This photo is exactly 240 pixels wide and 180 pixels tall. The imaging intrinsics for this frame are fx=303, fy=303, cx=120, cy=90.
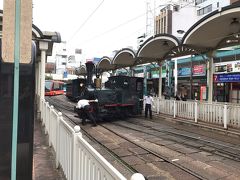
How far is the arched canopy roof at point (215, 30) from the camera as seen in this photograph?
12562 mm

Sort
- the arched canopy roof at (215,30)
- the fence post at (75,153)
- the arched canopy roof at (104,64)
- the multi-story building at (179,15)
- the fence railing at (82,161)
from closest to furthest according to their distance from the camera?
1. the fence railing at (82,161)
2. the fence post at (75,153)
3. the arched canopy roof at (215,30)
4. the arched canopy roof at (104,64)
5. the multi-story building at (179,15)

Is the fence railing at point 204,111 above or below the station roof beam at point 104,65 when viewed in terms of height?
below

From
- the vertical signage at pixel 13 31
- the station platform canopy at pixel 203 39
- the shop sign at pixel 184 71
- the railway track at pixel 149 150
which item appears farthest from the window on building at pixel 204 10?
the vertical signage at pixel 13 31

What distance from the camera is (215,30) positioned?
14539mm

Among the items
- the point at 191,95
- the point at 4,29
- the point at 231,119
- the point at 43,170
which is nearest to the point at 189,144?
the point at 231,119

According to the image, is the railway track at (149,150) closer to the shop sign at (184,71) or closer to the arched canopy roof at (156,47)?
the arched canopy roof at (156,47)

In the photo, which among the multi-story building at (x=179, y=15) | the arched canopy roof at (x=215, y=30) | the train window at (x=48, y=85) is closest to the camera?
the arched canopy roof at (x=215, y=30)

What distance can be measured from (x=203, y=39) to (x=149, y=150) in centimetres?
842

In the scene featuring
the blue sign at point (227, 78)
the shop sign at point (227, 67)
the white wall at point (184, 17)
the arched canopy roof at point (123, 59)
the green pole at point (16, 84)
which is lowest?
the green pole at point (16, 84)

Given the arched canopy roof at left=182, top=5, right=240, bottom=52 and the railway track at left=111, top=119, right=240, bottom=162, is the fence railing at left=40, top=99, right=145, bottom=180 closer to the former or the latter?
the railway track at left=111, top=119, right=240, bottom=162

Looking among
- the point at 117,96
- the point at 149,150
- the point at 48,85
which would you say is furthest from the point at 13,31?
the point at 48,85

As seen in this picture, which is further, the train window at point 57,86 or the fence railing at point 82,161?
the train window at point 57,86

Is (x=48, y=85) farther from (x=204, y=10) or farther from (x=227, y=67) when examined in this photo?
(x=204, y=10)

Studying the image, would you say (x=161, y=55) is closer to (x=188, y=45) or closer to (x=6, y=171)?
(x=188, y=45)
